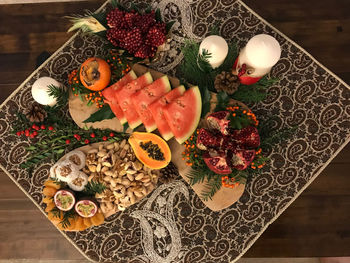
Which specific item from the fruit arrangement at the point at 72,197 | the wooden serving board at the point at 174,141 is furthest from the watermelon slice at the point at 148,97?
the fruit arrangement at the point at 72,197

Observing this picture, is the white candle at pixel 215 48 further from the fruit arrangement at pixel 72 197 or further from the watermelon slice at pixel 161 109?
the fruit arrangement at pixel 72 197

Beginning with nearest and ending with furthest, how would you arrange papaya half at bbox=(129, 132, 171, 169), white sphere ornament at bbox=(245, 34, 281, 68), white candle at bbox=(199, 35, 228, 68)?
white sphere ornament at bbox=(245, 34, 281, 68), white candle at bbox=(199, 35, 228, 68), papaya half at bbox=(129, 132, 171, 169)

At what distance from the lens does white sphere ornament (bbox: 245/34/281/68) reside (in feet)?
4.36

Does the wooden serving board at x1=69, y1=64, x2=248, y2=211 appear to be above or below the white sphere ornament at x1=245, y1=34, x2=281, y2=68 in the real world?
below

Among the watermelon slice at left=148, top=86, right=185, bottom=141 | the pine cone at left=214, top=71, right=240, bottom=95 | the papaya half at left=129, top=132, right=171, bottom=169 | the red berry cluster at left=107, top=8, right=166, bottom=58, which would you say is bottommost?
the papaya half at left=129, top=132, right=171, bottom=169

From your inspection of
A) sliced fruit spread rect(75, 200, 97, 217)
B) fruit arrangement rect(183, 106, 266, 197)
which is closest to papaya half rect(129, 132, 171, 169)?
fruit arrangement rect(183, 106, 266, 197)

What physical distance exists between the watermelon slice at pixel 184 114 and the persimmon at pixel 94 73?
1.34 feet

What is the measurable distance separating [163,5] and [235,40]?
0.53 m

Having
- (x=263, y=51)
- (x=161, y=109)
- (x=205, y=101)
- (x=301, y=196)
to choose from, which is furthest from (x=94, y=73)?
(x=301, y=196)

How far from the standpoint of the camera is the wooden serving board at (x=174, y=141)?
1604 mm

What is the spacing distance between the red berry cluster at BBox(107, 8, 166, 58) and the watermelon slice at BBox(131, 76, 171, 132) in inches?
7.9

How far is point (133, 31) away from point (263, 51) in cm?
73

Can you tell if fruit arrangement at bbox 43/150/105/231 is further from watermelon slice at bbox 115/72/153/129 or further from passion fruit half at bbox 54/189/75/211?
watermelon slice at bbox 115/72/153/129

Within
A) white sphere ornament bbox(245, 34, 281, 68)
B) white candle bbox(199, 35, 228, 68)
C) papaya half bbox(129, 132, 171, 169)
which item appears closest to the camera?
white sphere ornament bbox(245, 34, 281, 68)
